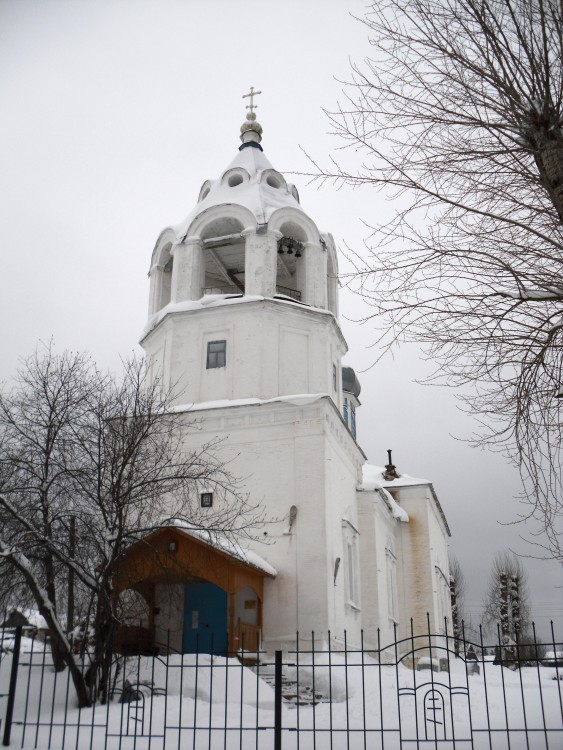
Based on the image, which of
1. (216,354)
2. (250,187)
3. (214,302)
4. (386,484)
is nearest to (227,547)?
(216,354)

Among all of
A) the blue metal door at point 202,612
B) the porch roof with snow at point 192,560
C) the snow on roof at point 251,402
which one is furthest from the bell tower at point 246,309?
the blue metal door at point 202,612

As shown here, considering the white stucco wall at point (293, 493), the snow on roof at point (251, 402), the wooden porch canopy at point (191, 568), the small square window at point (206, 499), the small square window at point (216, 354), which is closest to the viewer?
the wooden porch canopy at point (191, 568)

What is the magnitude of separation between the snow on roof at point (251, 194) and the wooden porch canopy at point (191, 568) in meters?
8.39

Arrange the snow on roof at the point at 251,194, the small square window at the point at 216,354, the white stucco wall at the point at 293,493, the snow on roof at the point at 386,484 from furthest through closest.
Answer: the snow on roof at the point at 386,484, the snow on roof at the point at 251,194, the small square window at the point at 216,354, the white stucco wall at the point at 293,493

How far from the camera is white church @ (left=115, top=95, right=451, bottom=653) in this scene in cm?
1516

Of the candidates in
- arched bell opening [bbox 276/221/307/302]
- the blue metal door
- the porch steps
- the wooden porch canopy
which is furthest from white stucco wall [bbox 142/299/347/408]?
the porch steps

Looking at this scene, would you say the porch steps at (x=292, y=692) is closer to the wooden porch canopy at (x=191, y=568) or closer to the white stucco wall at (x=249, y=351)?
the wooden porch canopy at (x=191, y=568)

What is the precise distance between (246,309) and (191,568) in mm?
6752

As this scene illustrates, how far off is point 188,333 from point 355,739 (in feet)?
37.3

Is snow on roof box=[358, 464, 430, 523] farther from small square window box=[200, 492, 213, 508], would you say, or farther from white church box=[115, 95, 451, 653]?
small square window box=[200, 492, 213, 508]

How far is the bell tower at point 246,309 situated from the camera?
17844 mm

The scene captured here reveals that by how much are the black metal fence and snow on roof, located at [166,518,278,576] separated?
1.70 m

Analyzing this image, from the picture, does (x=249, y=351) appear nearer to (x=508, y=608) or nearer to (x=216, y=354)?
(x=216, y=354)

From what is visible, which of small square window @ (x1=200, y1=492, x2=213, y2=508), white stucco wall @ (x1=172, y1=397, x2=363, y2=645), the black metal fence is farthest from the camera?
small square window @ (x1=200, y1=492, x2=213, y2=508)
